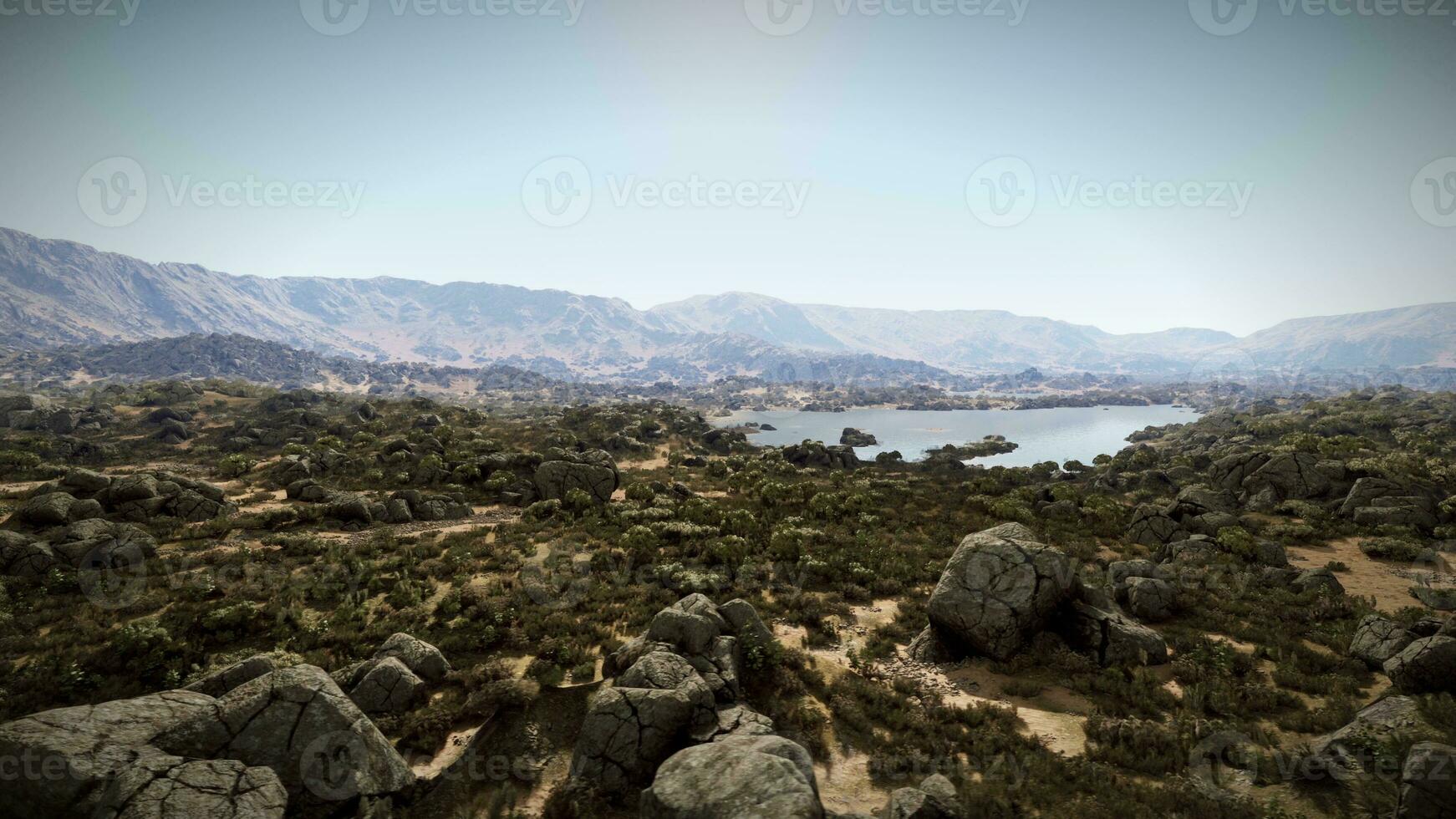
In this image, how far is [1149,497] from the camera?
41.3 m

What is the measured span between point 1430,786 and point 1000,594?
8580 mm

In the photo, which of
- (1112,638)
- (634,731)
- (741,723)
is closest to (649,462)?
(1112,638)

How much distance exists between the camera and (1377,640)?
49.5ft

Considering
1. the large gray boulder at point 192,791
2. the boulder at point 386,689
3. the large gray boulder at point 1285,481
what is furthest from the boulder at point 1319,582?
the large gray boulder at point 192,791

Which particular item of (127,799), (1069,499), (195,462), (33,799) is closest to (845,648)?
(127,799)

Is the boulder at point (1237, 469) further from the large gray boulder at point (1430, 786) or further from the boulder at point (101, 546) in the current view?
the boulder at point (101, 546)

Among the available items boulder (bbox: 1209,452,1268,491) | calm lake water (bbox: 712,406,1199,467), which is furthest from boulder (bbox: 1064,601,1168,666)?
calm lake water (bbox: 712,406,1199,467)

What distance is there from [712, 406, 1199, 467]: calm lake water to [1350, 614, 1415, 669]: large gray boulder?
60.4 m

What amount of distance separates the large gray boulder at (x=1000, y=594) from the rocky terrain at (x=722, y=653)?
0.33 ft

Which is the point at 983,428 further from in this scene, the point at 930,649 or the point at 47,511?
the point at 47,511

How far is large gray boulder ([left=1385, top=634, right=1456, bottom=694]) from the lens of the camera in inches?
492

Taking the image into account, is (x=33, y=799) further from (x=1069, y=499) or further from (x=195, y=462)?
(x=195, y=462)

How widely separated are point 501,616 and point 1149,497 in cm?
4778

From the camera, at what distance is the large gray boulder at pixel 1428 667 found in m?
12.5
